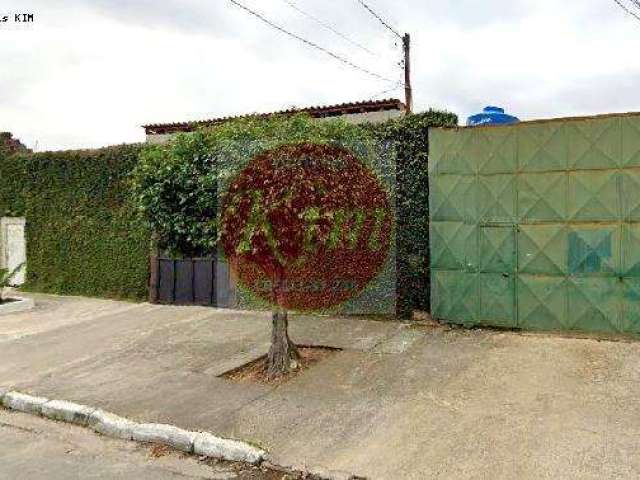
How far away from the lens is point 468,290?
29.6 feet

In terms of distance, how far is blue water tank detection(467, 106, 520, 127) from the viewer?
9.32 m

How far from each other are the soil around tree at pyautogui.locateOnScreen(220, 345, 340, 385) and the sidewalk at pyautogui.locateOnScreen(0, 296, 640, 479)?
0.15m

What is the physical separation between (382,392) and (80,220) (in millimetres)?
10069

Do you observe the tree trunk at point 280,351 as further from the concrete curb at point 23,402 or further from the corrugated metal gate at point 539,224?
the corrugated metal gate at point 539,224

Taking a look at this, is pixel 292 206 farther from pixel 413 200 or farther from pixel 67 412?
pixel 67 412

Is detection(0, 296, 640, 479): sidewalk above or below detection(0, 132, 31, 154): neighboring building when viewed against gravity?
below

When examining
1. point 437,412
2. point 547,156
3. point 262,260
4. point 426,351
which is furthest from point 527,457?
point 547,156

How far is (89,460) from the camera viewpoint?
5621mm

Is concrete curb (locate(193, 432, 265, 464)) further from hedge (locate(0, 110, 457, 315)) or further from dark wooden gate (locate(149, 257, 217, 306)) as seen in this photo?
hedge (locate(0, 110, 457, 315))

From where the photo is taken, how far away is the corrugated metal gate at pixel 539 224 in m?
7.98

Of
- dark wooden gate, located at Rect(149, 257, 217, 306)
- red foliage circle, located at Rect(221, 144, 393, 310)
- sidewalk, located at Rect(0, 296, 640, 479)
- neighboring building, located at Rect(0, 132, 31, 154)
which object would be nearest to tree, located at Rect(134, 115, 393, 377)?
red foliage circle, located at Rect(221, 144, 393, 310)

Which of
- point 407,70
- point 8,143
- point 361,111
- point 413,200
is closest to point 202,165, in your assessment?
point 413,200

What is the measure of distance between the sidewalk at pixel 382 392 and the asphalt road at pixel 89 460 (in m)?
0.41

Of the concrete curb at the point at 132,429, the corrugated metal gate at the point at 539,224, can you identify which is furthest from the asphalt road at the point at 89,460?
the corrugated metal gate at the point at 539,224
